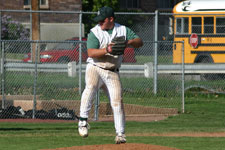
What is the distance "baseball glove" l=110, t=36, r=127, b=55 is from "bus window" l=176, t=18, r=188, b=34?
13779 millimetres

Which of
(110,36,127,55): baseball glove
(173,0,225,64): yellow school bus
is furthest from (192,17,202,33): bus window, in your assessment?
(110,36,127,55): baseball glove

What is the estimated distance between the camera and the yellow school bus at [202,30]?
2061 cm

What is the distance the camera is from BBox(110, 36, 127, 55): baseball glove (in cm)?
812

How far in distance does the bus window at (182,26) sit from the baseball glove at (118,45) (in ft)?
45.2

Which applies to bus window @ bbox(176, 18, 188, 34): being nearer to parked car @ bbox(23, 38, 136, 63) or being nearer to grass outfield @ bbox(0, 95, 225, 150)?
parked car @ bbox(23, 38, 136, 63)

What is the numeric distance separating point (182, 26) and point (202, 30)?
2.52ft

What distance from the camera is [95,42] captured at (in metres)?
8.41

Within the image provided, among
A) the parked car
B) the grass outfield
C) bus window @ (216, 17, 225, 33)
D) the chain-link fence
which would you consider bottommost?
the grass outfield

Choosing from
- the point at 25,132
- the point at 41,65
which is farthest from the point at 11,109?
the point at 25,132

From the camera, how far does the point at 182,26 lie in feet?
71.5

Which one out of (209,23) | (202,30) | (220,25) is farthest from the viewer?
(202,30)

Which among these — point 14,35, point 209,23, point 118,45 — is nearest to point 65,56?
point 14,35

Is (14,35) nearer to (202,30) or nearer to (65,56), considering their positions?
(65,56)

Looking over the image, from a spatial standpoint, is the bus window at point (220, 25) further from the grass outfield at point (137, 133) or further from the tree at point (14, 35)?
the tree at point (14, 35)
